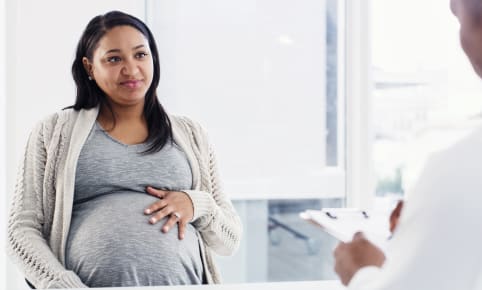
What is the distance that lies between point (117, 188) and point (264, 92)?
1.06m

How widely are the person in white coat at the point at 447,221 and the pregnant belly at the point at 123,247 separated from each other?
2.41 ft

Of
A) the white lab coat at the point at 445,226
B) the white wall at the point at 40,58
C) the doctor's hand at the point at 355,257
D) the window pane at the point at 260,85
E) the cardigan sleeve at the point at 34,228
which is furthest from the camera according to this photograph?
the window pane at the point at 260,85

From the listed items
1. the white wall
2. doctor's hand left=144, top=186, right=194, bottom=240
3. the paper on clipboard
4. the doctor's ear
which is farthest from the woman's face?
the white wall

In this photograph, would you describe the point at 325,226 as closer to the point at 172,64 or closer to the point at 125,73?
the point at 125,73

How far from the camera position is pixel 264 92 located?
208 cm

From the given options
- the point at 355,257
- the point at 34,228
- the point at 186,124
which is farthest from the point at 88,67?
the point at 355,257

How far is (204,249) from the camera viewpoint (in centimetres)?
120

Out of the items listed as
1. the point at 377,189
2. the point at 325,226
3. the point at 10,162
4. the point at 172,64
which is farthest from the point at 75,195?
the point at 377,189

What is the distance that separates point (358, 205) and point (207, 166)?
997 millimetres

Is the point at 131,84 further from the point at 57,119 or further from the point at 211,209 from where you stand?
the point at 211,209

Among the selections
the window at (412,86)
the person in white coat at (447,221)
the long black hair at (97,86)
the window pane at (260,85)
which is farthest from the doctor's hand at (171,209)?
the window at (412,86)

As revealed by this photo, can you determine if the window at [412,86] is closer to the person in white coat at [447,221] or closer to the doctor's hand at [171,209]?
the doctor's hand at [171,209]

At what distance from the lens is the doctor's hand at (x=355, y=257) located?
51 cm

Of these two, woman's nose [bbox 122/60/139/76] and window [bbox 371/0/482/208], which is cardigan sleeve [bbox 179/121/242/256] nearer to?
woman's nose [bbox 122/60/139/76]
